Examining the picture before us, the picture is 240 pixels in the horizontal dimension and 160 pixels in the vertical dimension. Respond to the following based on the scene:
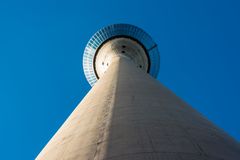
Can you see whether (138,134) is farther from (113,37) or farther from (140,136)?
(113,37)

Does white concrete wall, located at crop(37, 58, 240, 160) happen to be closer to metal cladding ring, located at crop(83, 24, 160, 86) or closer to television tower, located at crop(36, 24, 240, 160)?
television tower, located at crop(36, 24, 240, 160)

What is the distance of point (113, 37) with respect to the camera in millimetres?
38500

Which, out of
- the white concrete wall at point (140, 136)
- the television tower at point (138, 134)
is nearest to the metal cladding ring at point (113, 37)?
the television tower at point (138, 134)

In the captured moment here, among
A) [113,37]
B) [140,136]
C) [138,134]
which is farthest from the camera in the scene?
[113,37]

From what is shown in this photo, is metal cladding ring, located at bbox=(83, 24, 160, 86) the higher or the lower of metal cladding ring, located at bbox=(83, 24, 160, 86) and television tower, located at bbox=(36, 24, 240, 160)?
the higher

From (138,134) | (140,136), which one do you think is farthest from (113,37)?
(140,136)

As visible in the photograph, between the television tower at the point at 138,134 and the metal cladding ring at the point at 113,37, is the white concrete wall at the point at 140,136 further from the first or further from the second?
the metal cladding ring at the point at 113,37

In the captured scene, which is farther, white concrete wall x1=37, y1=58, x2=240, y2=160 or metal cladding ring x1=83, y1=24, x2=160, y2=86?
metal cladding ring x1=83, y1=24, x2=160, y2=86

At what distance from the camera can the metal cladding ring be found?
3836 centimetres

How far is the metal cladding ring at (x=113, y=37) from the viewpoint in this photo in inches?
1510

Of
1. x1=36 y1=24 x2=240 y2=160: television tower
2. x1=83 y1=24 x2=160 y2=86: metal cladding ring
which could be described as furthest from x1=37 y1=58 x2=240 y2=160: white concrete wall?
x1=83 y1=24 x2=160 y2=86: metal cladding ring

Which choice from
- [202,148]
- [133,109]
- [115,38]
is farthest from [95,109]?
[115,38]

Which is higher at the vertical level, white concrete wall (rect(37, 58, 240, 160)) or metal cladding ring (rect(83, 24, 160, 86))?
metal cladding ring (rect(83, 24, 160, 86))

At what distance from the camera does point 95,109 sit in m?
7.92
